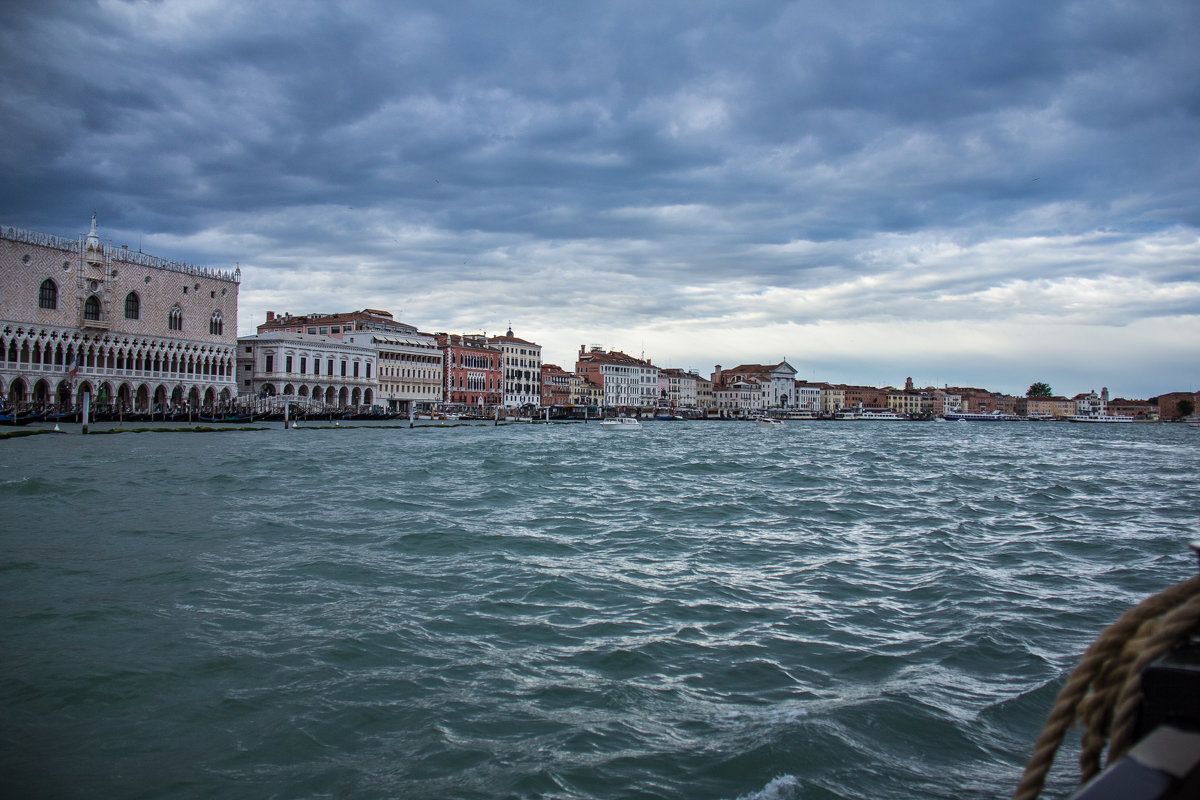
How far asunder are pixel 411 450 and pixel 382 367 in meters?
41.2

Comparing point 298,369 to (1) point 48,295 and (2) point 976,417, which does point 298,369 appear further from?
(2) point 976,417

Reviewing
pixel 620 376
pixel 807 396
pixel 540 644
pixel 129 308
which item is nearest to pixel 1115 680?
pixel 540 644

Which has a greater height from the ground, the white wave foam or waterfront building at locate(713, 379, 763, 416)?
waterfront building at locate(713, 379, 763, 416)

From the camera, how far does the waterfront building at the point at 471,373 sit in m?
76.5

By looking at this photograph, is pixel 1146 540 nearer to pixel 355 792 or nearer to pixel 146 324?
pixel 355 792

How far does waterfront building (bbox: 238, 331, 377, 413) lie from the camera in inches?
2286

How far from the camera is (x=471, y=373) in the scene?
78.5m

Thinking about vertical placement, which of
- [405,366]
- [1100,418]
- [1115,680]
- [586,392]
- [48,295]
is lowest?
[1115,680]

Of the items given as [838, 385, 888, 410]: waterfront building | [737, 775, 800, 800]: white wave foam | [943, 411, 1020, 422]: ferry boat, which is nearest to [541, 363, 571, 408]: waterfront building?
[838, 385, 888, 410]: waterfront building

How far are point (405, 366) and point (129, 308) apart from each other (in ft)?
81.8

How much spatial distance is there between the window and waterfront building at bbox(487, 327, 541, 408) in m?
44.2

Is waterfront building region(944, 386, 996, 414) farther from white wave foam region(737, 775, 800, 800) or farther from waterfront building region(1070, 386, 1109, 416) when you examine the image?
white wave foam region(737, 775, 800, 800)

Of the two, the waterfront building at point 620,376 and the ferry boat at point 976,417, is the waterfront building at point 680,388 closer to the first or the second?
the waterfront building at point 620,376

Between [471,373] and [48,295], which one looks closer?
[48,295]
